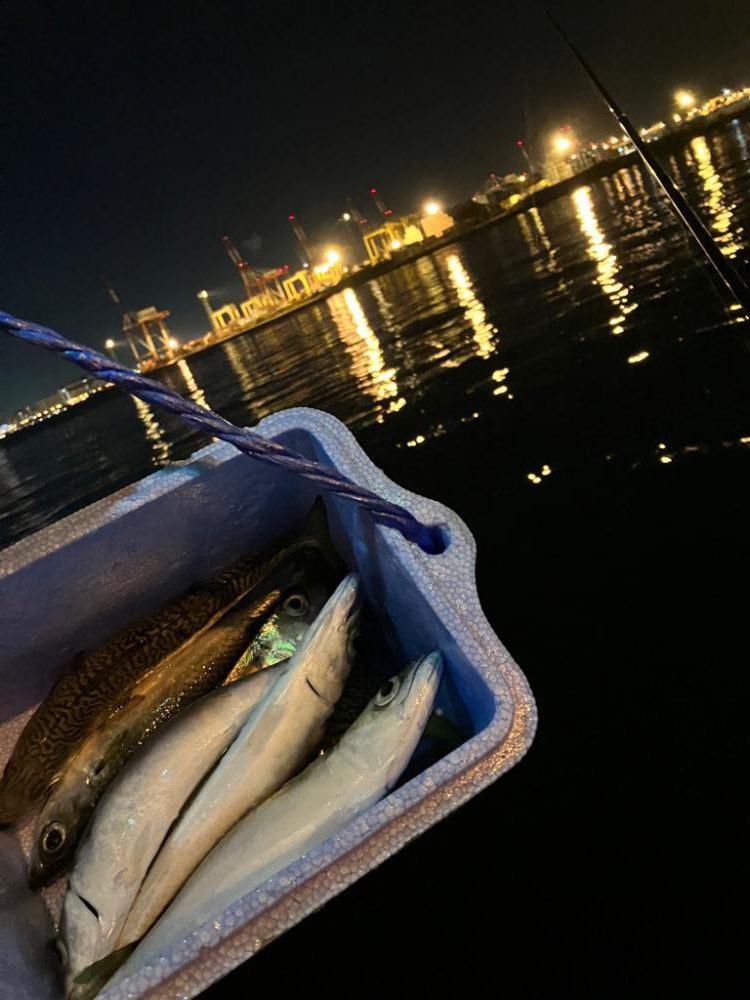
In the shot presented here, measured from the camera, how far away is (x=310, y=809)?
6.96 ft

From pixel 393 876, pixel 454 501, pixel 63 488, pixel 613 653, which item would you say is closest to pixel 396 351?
pixel 454 501

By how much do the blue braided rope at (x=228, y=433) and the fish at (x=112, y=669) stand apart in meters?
1.18

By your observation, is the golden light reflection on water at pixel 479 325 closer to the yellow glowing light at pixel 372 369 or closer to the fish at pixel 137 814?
the yellow glowing light at pixel 372 369

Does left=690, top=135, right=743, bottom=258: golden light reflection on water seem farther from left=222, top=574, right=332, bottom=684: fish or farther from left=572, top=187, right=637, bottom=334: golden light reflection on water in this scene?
left=222, top=574, right=332, bottom=684: fish

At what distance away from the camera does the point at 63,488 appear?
18656 mm

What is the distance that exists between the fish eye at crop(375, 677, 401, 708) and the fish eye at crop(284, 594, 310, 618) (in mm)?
1143

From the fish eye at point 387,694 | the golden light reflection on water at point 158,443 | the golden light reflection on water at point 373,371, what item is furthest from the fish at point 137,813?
the golden light reflection on water at point 158,443

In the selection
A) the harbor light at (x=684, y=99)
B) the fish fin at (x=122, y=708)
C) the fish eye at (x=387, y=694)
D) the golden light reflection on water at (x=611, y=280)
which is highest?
the harbor light at (x=684, y=99)

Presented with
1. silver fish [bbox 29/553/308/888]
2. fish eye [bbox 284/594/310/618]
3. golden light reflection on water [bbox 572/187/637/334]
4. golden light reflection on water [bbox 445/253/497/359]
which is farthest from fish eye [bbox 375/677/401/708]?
golden light reflection on water [bbox 445/253/497/359]

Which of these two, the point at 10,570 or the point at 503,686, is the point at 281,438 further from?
the point at 503,686

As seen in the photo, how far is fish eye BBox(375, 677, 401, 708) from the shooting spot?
2291 millimetres

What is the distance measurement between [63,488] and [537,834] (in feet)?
65.9

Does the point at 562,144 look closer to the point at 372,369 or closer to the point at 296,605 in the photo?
the point at 372,369

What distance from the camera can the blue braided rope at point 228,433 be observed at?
2.17m
